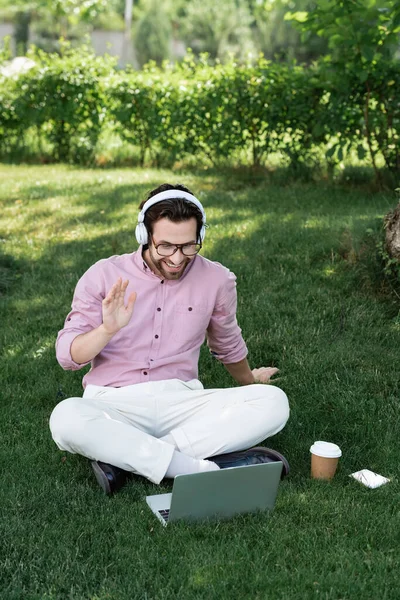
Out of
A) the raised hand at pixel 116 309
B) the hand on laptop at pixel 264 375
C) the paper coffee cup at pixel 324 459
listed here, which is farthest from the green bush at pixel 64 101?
the paper coffee cup at pixel 324 459

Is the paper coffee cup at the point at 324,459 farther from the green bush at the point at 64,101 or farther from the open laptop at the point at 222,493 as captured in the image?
the green bush at the point at 64,101

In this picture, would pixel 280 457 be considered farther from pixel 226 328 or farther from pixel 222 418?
pixel 226 328

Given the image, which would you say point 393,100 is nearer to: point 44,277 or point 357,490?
point 44,277

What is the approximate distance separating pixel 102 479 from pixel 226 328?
104cm

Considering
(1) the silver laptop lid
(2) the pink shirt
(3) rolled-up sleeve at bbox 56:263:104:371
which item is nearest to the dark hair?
(2) the pink shirt

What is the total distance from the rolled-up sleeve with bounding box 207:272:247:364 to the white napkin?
87 centimetres

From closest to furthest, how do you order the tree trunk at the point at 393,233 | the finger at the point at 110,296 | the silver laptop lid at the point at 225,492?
the silver laptop lid at the point at 225,492
the finger at the point at 110,296
the tree trunk at the point at 393,233

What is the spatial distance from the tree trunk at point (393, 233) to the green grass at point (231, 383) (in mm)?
232

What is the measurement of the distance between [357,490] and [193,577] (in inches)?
40.6

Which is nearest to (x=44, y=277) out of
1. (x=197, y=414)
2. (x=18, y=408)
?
(x=18, y=408)

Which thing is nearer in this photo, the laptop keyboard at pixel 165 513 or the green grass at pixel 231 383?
the green grass at pixel 231 383

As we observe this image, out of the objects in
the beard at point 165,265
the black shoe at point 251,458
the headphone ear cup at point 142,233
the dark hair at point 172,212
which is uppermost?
the dark hair at point 172,212

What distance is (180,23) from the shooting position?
48.4 metres

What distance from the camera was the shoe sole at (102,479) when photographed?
3.53 meters
